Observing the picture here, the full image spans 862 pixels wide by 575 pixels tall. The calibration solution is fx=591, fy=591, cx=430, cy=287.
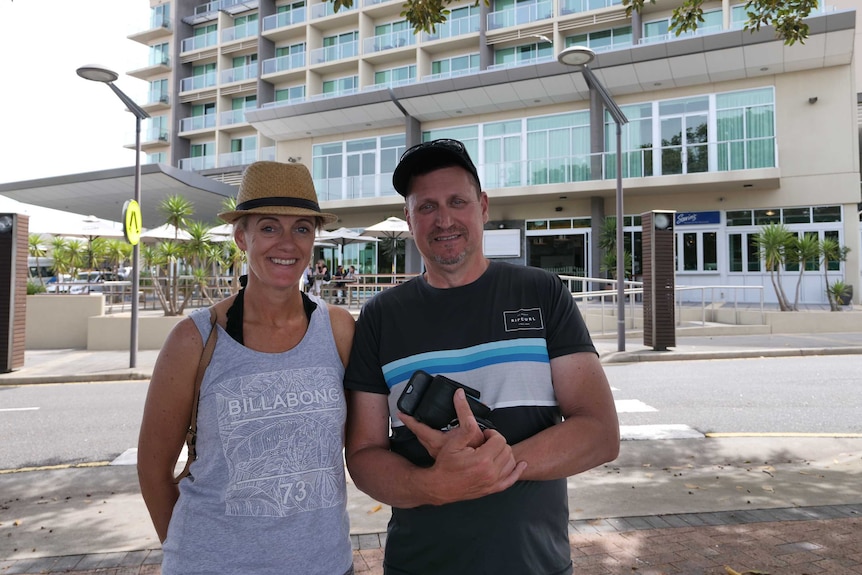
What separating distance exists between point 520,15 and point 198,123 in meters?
25.0

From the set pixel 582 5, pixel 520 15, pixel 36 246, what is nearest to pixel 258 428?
pixel 36 246

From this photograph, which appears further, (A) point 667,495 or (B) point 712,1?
(B) point 712,1

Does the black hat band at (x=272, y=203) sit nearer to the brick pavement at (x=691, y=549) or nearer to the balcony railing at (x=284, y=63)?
the brick pavement at (x=691, y=549)

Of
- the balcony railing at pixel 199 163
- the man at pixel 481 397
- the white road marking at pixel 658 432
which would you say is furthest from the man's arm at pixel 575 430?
the balcony railing at pixel 199 163

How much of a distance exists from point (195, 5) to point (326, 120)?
2413 centimetres

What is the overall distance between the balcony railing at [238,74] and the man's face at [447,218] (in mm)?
42847

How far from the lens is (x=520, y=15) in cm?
2938

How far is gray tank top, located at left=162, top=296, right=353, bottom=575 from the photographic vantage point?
168cm

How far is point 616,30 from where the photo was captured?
92.3 ft

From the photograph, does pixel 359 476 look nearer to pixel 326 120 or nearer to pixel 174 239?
pixel 174 239

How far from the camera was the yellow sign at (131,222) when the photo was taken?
37.1 feet

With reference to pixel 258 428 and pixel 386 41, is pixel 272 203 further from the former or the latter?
pixel 386 41

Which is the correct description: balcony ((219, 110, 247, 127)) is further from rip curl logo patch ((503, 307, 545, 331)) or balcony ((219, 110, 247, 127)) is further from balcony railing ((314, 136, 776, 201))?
rip curl logo patch ((503, 307, 545, 331))

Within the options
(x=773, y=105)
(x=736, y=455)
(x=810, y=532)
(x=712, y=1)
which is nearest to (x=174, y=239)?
(x=736, y=455)
